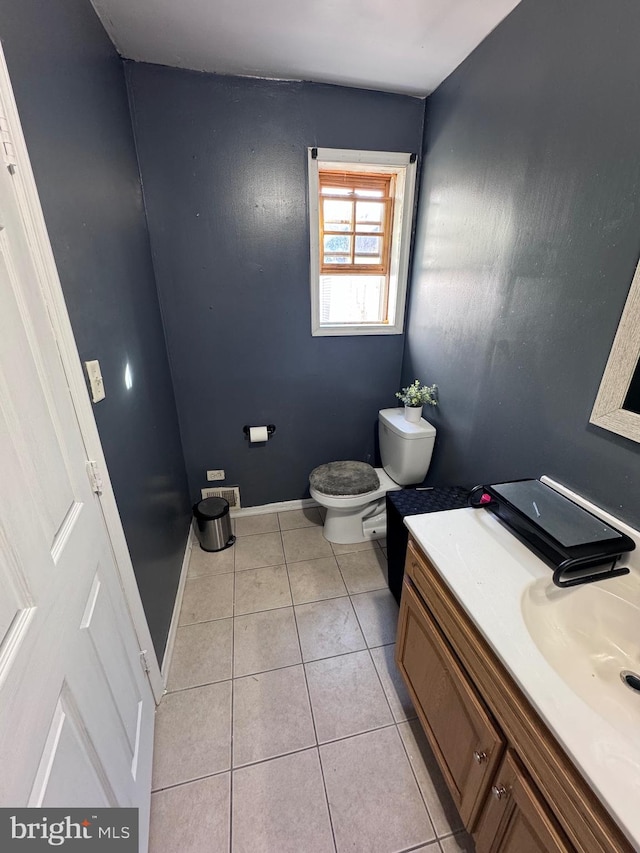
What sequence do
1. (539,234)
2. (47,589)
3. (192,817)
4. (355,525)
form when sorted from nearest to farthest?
(47,589) → (192,817) → (539,234) → (355,525)

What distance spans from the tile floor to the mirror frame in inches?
50.1

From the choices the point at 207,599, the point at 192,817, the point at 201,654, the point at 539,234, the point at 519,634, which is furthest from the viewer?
the point at 207,599

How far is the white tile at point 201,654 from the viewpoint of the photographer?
1449 mm

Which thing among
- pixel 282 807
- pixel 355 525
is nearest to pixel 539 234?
pixel 355 525

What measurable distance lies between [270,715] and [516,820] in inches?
35.2

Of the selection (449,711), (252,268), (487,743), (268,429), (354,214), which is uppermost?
(354,214)

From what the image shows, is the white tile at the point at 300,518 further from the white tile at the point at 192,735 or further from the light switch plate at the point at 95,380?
the light switch plate at the point at 95,380

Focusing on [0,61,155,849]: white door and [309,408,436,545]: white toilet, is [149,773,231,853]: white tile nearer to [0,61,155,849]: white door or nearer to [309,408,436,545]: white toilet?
[0,61,155,849]: white door

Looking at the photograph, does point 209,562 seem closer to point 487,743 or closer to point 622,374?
point 487,743

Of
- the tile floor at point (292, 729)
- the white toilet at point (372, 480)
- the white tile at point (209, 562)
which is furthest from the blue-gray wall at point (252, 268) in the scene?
the tile floor at point (292, 729)

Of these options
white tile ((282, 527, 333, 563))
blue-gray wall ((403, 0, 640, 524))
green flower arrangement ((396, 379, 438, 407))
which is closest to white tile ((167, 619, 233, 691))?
white tile ((282, 527, 333, 563))

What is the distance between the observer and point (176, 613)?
171 centimetres

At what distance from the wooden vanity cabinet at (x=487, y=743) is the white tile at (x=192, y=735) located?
0.72m

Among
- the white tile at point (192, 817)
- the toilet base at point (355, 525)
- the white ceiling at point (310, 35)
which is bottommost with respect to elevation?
the white tile at point (192, 817)
